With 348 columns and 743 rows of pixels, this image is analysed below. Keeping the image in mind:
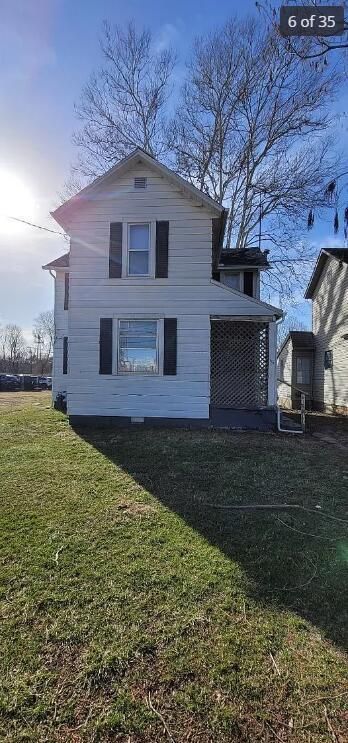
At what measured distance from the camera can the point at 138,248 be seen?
10266 mm

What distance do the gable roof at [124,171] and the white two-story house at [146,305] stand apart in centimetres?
3

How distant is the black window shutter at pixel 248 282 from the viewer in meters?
14.2

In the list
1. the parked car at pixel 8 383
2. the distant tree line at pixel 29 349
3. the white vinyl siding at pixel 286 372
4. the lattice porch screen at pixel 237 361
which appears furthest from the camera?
the distant tree line at pixel 29 349

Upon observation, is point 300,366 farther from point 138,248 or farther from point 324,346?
point 138,248

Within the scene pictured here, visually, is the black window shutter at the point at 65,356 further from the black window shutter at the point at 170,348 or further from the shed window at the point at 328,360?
the shed window at the point at 328,360

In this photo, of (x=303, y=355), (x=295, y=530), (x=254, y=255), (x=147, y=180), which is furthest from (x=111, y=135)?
(x=295, y=530)

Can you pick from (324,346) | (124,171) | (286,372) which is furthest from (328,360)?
(124,171)

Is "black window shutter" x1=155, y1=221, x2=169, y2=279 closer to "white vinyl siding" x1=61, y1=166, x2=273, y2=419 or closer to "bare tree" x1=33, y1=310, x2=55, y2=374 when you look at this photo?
"white vinyl siding" x1=61, y1=166, x2=273, y2=419

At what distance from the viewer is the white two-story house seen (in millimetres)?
10008

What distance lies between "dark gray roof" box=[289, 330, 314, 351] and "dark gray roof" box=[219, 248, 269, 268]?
642 cm

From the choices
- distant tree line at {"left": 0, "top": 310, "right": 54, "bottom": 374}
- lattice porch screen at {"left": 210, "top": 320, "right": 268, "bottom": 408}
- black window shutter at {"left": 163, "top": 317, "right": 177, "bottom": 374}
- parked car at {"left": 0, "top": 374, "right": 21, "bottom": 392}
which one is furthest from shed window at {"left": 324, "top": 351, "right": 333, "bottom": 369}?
distant tree line at {"left": 0, "top": 310, "right": 54, "bottom": 374}

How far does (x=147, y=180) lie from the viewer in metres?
10.2

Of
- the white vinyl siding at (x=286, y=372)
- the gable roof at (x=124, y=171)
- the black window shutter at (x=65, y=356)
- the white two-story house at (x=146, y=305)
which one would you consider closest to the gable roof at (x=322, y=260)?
the white vinyl siding at (x=286, y=372)

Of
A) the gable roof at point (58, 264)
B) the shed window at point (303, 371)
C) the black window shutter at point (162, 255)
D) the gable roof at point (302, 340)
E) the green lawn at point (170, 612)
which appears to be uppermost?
the gable roof at point (58, 264)
